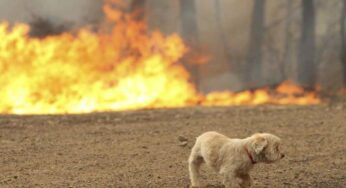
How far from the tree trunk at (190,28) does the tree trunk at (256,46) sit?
1.47m

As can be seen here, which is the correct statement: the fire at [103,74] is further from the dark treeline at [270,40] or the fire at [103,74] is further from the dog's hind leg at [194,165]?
the dog's hind leg at [194,165]

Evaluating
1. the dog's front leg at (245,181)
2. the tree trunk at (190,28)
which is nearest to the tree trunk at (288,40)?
the tree trunk at (190,28)

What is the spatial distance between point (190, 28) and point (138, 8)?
1484mm

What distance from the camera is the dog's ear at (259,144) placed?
6125 mm

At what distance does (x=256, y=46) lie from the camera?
17.5m

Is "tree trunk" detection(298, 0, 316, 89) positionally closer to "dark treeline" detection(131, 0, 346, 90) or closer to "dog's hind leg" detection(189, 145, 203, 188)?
"dark treeline" detection(131, 0, 346, 90)

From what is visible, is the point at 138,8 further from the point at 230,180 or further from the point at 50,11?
the point at 230,180

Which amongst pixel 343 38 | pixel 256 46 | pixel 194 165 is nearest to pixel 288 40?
pixel 256 46

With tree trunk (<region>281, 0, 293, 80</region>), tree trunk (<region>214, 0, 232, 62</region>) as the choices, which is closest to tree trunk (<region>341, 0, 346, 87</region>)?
tree trunk (<region>281, 0, 293, 80</region>)

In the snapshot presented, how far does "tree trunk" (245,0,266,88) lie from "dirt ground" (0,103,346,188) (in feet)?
10.3

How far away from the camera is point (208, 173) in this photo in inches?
302

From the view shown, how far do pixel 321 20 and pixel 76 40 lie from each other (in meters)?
6.90

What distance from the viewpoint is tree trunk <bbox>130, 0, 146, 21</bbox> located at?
1680 cm

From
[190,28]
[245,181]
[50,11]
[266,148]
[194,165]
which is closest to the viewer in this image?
[266,148]
